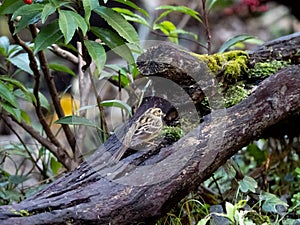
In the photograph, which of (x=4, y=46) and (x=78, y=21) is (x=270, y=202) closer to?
(x=78, y=21)

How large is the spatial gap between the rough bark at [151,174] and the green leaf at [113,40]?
16cm

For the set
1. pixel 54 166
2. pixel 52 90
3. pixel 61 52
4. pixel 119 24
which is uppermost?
pixel 119 24

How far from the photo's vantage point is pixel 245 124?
1.21m

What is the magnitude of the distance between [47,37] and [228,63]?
20.4 inches

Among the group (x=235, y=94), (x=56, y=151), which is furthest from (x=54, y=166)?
(x=235, y=94)

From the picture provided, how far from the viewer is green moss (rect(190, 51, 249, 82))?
4.23ft

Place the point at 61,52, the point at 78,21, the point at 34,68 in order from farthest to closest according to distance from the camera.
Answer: the point at 61,52, the point at 34,68, the point at 78,21

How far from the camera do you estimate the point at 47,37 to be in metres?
1.14

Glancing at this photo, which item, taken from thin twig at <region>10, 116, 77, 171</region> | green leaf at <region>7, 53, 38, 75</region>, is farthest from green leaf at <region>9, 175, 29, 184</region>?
green leaf at <region>7, 53, 38, 75</region>

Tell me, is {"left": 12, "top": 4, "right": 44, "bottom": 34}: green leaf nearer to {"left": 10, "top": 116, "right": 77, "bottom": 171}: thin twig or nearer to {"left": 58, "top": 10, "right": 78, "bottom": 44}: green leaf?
{"left": 58, "top": 10, "right": 78, "bottom": 44}: green leaf

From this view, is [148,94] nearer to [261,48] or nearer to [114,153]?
[114,153]

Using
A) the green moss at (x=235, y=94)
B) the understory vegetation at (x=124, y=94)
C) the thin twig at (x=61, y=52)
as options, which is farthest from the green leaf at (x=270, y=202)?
the thin twig at (x=61, y=52)

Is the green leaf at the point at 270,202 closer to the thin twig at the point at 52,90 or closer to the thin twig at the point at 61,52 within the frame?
the thin twig at the point at 52,90

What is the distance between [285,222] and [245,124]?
0.31 metres
